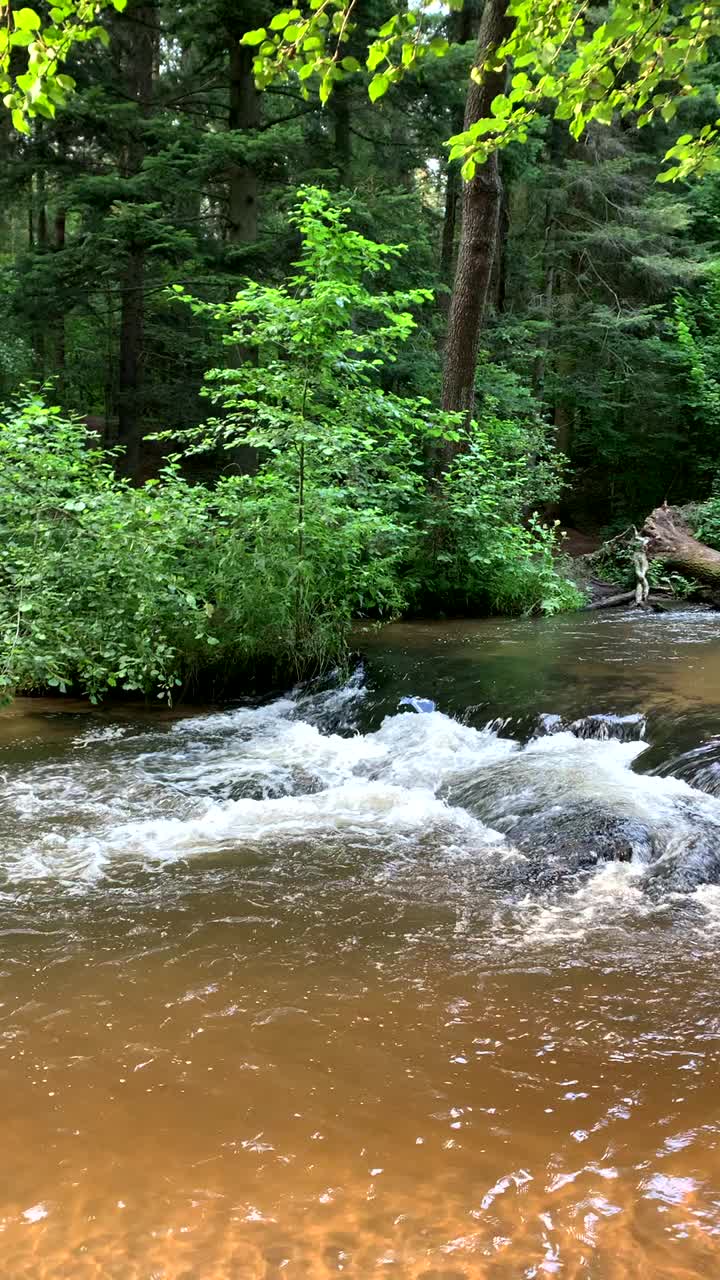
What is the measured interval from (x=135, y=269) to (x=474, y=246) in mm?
6748

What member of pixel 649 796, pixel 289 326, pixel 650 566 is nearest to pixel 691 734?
pixel 649 796

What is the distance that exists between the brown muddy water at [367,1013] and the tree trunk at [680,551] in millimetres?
7320

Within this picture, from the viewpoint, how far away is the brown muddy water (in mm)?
2252

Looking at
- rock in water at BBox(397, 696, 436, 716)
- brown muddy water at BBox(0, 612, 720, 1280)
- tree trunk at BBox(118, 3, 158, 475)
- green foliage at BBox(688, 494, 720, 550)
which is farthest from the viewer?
green foliage at BBox(688, 494, 720, 550)

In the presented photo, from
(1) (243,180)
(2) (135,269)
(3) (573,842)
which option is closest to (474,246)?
(1) (243,180)

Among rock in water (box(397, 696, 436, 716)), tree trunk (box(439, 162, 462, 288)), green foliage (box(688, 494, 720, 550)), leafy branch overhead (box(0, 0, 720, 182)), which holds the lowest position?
rock in water (box(397, 696, 436, 716))

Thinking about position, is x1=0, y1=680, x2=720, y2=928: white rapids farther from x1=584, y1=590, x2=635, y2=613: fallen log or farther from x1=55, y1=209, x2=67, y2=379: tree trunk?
x1=55, y1=209, x2=67, y2=379: tree trunk

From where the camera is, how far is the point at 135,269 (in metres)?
15.4

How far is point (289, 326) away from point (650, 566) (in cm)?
867

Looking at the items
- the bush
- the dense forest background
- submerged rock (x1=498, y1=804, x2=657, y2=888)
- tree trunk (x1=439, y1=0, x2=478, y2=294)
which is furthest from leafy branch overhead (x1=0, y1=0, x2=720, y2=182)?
tree trunk (x1=439, y1=0, x2=478, y2=294)

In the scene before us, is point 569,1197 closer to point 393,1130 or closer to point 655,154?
point 393,1130

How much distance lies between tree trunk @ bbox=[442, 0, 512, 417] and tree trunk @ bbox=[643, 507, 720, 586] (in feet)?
14.0

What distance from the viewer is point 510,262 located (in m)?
21.1

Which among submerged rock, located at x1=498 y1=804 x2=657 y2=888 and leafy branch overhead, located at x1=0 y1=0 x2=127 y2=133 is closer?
leafy branch overhead, located at x1=0 y1=0 x2=127 y2=133
